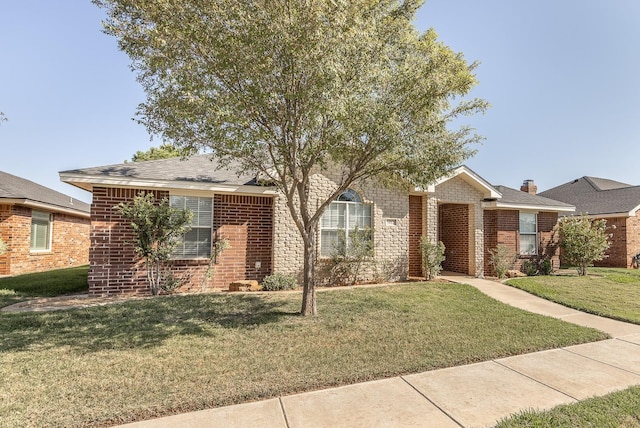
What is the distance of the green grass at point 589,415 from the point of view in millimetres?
3160

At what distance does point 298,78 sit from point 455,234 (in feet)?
36.6

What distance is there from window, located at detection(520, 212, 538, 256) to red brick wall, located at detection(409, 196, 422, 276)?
5.03 metres

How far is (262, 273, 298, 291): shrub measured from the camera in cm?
963

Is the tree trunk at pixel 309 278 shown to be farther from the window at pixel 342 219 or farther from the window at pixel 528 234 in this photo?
the window at pixel 528 234

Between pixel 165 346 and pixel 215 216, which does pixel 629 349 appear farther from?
pixel 215 216

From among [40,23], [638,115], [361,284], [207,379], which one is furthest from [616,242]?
[40,23]

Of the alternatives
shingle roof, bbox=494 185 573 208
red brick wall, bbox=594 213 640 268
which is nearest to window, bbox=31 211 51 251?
shingle roof, bbox=494 185 573 208

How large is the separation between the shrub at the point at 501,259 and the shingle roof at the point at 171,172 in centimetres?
1008

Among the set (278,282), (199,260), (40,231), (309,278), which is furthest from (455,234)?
(40,231)

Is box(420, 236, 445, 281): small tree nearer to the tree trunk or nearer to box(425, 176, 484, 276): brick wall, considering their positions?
box(425, 176, 484, 276): brick wall

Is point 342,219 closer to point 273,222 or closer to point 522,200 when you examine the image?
point 273,222

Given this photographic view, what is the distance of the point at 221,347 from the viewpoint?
5.20 meters

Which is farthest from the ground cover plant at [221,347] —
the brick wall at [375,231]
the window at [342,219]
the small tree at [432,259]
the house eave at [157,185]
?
the small tree at [432,259]

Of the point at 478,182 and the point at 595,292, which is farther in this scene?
the point at 478,182
